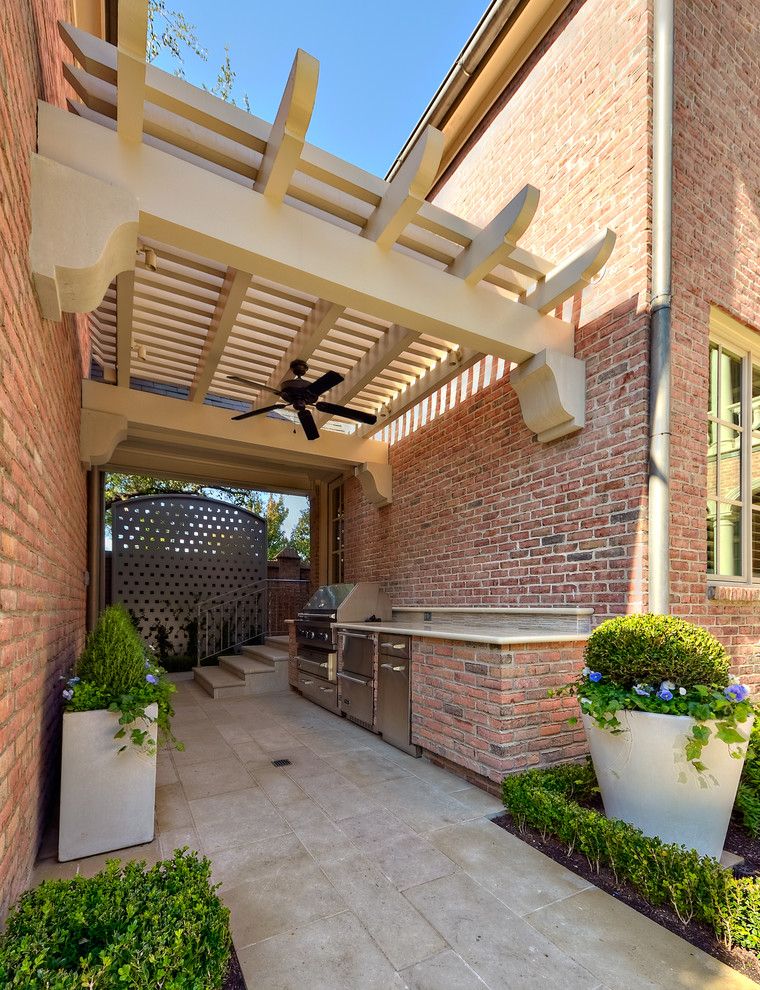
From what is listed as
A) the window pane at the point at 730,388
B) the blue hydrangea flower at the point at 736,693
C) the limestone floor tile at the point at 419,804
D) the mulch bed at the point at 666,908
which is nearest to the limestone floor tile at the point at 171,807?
the limestone floor tile at the point at 419,804

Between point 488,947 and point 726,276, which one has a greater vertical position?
point 726,276

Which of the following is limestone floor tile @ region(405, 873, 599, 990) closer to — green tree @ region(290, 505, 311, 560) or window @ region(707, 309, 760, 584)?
window @ region(707, 309, 760, 584)

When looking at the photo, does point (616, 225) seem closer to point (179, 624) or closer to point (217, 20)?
point (217, 20)

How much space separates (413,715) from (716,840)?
2.01 m

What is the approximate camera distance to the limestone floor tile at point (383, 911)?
1.84 meters

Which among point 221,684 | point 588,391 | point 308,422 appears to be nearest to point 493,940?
point 588,391

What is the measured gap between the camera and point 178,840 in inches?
105

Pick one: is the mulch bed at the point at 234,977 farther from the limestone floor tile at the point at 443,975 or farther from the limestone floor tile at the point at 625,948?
the limestone floor tile at the point at 625,948

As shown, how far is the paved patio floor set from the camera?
1738mm

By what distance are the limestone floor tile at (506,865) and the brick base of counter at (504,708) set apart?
0.43 metres

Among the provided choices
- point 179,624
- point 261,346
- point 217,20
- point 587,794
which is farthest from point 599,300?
point 179,624

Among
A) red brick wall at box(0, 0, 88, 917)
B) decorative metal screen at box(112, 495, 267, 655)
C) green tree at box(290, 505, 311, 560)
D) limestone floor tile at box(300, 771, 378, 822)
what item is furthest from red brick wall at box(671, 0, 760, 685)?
green tree at box(290, 505, 311, 560)

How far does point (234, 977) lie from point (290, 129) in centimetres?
349

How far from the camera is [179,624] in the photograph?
8.55 m
